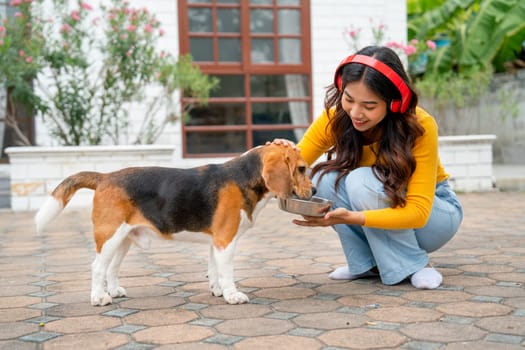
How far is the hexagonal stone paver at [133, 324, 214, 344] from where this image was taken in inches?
107

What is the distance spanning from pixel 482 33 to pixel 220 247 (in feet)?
39.0

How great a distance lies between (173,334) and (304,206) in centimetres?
96

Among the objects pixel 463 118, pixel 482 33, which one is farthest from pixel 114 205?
pixel 482 33

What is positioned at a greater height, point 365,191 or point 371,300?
point 365,191

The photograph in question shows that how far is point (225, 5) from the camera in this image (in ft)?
35.6

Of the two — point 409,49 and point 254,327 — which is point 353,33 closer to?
point 409,49

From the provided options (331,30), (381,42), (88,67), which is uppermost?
(331,30)

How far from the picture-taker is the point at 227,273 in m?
3.31

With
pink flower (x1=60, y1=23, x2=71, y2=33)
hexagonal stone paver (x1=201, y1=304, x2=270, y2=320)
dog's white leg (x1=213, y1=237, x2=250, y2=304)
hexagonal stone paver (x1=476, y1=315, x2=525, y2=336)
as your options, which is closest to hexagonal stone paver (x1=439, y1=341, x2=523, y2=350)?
hexagonal stone paver (x1=476, y1=315, x2=525, y2=336)

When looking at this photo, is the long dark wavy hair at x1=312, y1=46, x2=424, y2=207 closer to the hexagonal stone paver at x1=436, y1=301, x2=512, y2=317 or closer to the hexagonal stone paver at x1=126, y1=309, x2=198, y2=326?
the hexagonal stone paver at x1=436, y1=301, x2=512, y2=317

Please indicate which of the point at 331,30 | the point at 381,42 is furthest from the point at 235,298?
the point at 381,42

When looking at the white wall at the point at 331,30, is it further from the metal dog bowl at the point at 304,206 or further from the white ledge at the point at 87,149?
the metal dog bowl at the point at 304,206

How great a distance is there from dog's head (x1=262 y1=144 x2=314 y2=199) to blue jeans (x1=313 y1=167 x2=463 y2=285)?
44cm

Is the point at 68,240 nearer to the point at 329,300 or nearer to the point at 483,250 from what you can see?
the point at 329,300
